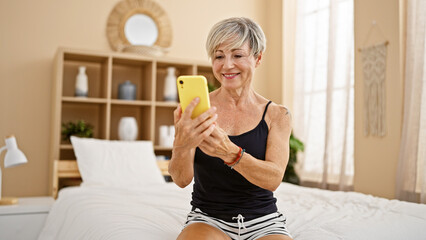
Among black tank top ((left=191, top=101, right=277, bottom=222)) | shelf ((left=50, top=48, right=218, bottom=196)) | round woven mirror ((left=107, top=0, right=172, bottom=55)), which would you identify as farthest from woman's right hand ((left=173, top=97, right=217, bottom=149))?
round woven mirror ((left=107, top=0, right=172, bottom=55))

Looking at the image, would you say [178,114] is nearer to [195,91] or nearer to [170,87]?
[195,91]

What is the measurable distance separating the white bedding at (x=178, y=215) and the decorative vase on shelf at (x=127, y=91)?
1.28m

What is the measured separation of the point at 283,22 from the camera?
471 cm

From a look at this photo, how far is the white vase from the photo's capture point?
3695mm

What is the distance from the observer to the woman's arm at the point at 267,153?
122 centimetres

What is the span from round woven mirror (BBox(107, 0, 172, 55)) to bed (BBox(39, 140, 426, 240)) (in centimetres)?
167

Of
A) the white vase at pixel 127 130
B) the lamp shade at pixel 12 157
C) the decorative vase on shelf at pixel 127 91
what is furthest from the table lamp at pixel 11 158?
the decorative vase on shelf at pixel 127 91

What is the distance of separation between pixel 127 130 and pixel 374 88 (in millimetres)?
2233

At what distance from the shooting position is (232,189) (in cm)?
142

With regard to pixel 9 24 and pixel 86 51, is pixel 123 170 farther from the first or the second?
pixel 9 24

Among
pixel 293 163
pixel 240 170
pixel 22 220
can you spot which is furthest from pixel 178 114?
pixel 293 163

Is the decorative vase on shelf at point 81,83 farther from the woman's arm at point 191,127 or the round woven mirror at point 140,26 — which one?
the woman's arm at point 191,127

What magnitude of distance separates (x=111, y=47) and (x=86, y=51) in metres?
0.48

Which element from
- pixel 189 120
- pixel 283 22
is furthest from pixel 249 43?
pixel 283 22
